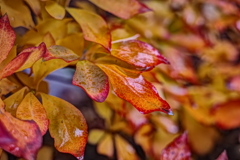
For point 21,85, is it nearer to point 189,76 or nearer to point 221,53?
point 189,76

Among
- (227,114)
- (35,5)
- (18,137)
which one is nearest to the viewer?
(18,137)

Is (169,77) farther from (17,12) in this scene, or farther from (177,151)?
(17,12)

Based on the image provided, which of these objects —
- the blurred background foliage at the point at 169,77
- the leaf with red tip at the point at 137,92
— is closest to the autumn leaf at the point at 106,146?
the blurred background foliage at the point at 169,77

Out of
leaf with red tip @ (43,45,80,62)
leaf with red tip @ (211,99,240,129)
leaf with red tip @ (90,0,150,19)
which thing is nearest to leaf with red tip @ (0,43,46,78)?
leaf with red tip @ (43,45,80,62)

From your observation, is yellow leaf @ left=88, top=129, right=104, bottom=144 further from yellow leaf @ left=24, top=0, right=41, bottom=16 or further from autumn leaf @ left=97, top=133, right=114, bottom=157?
yellow leaf @ left=24, top=0, right=41, bottom=16

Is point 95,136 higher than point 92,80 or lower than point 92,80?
lower

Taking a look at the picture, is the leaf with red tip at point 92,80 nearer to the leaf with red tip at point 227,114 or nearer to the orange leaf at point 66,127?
the orange leaf at point 66,127

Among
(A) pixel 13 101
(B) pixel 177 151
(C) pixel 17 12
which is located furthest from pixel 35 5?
(B) pixel 177 151
